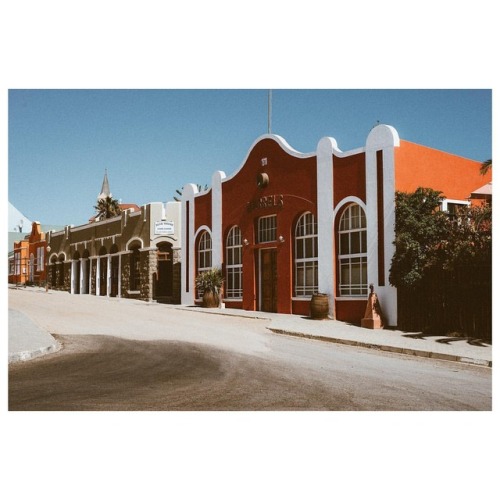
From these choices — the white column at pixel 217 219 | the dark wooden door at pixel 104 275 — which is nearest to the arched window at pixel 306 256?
the white column at pixel 217 219

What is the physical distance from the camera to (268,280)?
52.9ft

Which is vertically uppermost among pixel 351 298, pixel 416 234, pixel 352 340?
pixel 416 234

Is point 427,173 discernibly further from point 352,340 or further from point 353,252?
point 352,340

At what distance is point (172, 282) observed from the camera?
21.0 metres

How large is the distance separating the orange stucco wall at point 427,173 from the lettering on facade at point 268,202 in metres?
3.65

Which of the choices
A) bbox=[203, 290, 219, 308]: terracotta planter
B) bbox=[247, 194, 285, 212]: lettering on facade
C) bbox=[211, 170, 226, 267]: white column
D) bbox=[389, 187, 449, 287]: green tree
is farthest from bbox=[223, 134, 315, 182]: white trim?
bbox=[203, 290, 219, 308]: terracotta planter

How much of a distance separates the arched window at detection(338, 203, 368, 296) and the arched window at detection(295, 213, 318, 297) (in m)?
0.90

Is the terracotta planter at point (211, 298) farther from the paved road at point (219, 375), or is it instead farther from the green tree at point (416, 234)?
the green tree at point (416, 234)

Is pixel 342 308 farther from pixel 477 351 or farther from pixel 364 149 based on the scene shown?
pixel 477 351

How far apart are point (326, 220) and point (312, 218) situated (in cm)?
67

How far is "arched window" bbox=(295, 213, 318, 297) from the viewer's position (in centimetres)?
1480

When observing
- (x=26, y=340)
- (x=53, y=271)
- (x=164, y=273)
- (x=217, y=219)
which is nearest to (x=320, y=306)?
(x=217, y=219)

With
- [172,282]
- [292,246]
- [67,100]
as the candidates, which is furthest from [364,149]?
[172,282]

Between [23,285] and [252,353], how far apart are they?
14.5 ft
